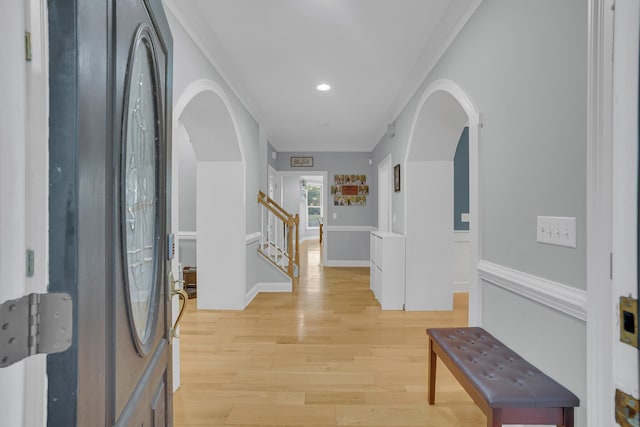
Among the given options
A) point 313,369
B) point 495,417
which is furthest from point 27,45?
point 313,369

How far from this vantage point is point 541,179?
1.53 meters

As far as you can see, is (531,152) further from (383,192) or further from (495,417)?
(383,192)

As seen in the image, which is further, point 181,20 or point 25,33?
point 181,20

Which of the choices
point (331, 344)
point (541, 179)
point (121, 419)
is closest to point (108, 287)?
point (121, 419)

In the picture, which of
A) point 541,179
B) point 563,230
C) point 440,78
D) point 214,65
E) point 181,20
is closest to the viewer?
point 563,230

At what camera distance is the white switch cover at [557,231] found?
1334mm

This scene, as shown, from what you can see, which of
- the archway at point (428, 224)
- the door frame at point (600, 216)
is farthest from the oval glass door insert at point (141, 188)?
the archway at point (428, 224)

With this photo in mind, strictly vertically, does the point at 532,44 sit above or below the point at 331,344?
above

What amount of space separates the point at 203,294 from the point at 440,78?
3453 millimetres

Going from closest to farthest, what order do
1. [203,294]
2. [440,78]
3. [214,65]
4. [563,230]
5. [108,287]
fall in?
1. [108,287]
2. [563,230]
3. [440,78]
4. [214,65]
5. [203,294]

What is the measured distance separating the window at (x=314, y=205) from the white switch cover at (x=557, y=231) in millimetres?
13272

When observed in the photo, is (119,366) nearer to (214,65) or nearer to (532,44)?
(532,44)

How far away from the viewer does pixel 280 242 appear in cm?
559

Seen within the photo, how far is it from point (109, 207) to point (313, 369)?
225cm
